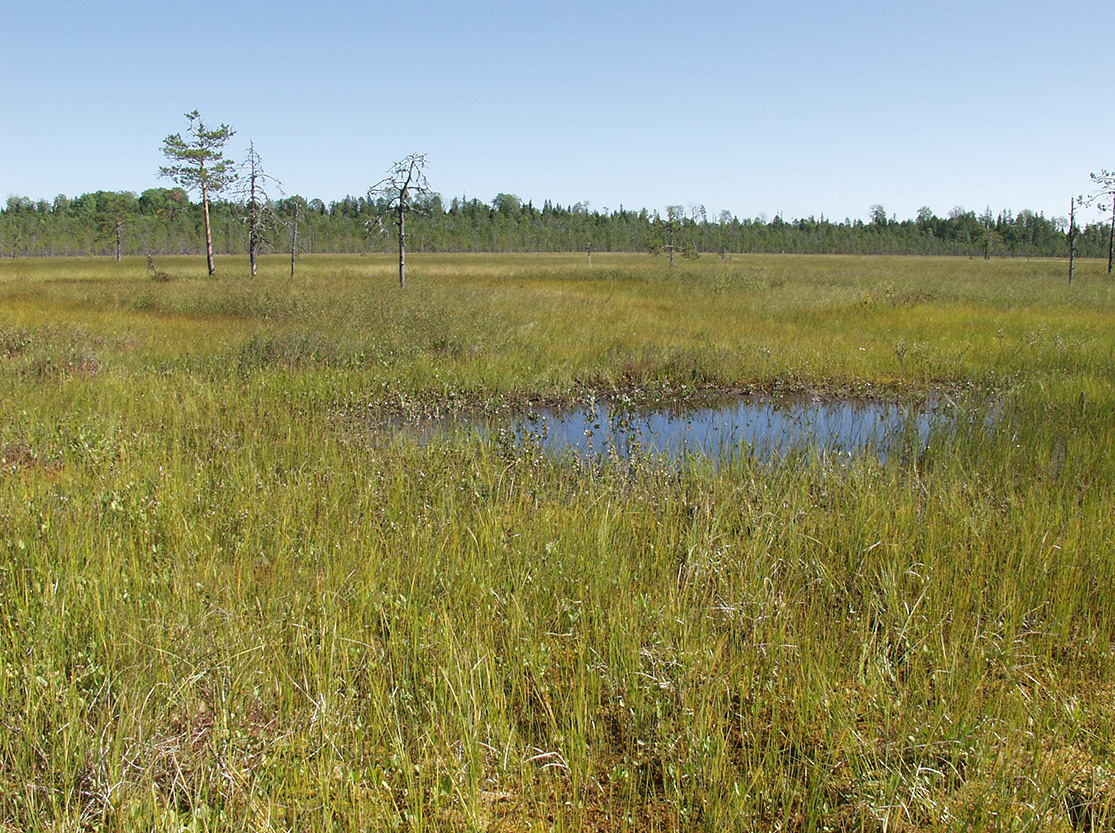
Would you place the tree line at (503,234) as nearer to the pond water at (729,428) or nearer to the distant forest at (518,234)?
the distant forest at (518,234)

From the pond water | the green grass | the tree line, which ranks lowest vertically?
the green grass

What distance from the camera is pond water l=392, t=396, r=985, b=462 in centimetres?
717

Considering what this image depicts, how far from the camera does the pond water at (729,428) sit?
23.5 ft

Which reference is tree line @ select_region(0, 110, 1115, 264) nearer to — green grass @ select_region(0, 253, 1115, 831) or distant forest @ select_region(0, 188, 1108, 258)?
distant forest @ select_region(0, 188, 1108, 258)

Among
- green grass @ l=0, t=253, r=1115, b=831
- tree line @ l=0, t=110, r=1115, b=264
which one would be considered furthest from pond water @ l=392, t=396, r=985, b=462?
tree line @ l=0, t=110, r=1115, b=264

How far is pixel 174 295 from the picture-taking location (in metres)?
22.6

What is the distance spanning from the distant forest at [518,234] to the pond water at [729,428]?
84672 millimetres

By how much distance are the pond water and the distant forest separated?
84672 millimetres

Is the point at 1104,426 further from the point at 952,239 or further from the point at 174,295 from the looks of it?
the point at 952,239

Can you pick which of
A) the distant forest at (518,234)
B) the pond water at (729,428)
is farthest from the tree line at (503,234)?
the pond water at (729,428)

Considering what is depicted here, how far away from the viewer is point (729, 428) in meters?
9.45

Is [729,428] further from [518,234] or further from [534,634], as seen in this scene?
[518,234]

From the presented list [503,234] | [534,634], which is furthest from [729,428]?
[503,234]

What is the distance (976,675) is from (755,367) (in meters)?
10.2
